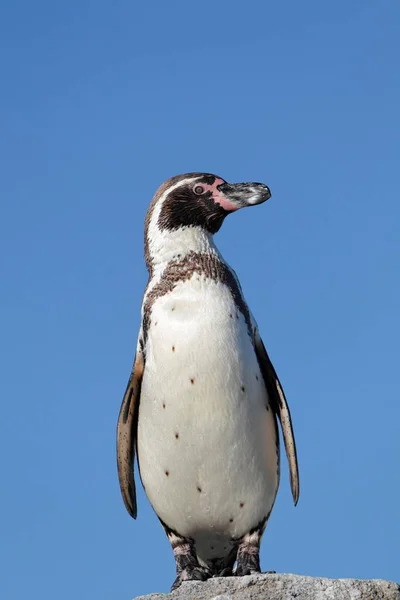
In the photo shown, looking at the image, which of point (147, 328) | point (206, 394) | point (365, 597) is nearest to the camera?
point (365, 597)

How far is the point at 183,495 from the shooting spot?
619 centimetres

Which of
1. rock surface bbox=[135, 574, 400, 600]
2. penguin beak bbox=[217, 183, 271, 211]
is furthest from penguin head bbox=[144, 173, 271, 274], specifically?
rock surface bbox=[135, 574, 400, 600]

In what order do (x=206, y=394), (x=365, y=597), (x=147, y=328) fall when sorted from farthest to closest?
(x=147, y=328), (x=206, y=394), (x=365, y=597)

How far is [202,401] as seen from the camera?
6.05m

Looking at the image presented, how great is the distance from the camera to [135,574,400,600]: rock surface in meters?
5.47

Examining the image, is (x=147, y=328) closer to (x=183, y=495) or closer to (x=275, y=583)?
(x=183, y=495)

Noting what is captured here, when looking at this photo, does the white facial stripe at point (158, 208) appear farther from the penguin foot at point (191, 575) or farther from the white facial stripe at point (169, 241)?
the penguin foot at point (191, 575)

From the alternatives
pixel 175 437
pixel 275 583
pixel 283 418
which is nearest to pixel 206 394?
pixel 175 437

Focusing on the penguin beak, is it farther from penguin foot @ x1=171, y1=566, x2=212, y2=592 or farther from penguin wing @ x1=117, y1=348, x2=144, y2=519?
penguin foot @ x1=171, y1=566, x2=212, y2=592

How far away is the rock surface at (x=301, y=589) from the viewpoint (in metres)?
5.47

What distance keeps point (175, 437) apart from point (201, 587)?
35.4 inches

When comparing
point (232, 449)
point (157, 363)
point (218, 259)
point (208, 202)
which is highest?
point (208, 202)

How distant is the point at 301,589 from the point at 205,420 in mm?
1136

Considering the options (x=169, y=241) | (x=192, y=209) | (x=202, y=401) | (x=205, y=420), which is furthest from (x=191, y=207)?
(x=205, y=420)
